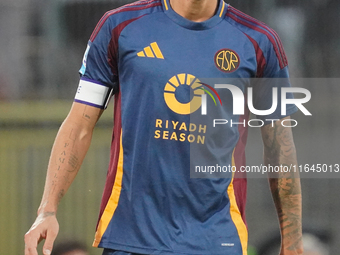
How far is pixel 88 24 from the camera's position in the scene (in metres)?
3.64

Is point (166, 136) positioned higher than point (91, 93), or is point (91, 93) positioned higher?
point (91, 93)

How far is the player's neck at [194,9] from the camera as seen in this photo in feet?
6.31

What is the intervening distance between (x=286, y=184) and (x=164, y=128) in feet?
1.92

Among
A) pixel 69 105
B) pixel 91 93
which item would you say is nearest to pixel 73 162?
pixel 91 93

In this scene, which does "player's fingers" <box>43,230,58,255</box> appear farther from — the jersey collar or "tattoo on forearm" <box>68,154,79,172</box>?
the jersey collar

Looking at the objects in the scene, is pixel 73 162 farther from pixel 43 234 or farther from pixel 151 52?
pixel 151 52

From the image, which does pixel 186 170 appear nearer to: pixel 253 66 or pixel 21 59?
pixel 253 66

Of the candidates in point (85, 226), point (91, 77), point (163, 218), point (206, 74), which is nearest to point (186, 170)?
point (163, 218)

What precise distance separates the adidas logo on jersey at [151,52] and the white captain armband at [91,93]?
175 mm

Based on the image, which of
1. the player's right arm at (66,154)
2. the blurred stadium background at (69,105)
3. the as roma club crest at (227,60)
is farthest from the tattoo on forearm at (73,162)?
the blurred stadium background at (69,105)

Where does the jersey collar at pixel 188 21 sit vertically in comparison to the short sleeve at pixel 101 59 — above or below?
above

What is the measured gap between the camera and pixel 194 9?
1.92 m

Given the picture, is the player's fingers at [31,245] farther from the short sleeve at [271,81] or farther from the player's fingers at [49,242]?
the short sleeve at [271,81]

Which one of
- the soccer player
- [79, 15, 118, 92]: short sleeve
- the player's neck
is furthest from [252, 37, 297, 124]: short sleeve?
[79, 15, 118, 92]: short sleeve
